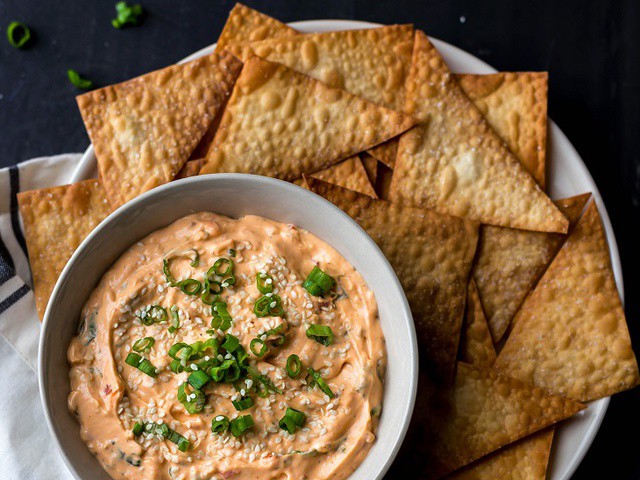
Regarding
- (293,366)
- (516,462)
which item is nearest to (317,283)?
(293,366)

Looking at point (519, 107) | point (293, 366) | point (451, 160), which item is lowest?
point (293, 366)

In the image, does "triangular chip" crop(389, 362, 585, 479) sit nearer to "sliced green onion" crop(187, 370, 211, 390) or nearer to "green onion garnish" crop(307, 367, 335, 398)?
"green onion garnish" crop(307, 367, 335, 398)

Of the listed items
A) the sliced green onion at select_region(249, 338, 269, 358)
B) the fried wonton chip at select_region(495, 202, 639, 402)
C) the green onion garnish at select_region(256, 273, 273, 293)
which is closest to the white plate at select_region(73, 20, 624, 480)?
the fried wonton chip at select_region(495, 202, 639, 402)

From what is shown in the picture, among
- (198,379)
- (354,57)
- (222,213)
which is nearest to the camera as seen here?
(198,379)

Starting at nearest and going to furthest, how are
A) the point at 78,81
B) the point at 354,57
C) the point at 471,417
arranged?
the point at 471,417, the point at 354,57, the point at 78,81

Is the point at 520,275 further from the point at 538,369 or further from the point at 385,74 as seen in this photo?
the point at 385,74

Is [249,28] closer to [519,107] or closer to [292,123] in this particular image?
[292,123]

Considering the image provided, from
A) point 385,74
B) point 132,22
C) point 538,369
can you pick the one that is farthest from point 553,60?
point 132,22
